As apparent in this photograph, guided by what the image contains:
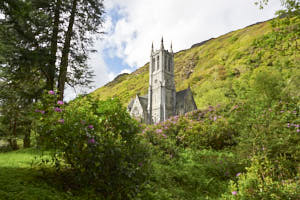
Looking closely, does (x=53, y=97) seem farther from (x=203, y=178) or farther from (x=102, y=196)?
(x=203, y=178)

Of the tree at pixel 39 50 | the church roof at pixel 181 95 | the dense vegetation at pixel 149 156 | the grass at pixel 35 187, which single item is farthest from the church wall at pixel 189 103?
the grass at pixel 35 187

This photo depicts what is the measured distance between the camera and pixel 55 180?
3.32m

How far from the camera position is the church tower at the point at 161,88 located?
37750mm

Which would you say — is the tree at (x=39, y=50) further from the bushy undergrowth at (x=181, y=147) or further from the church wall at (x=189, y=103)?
the church wall at (x=189, y=103)

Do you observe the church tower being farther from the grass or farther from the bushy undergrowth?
the grass

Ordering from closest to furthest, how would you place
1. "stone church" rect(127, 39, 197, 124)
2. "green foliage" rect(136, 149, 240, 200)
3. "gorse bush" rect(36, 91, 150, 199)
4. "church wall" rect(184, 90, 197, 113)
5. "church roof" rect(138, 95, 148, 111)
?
"gorse bush" rect(36, 91, 150, 199) < "green foliage" rect(136, 149, 240, 200) < "church wall" rect(184, 90, 197, 113) < "stone church" rect(127, 39, 197, 124) < "church roof" rect(138, 95, 148, 111)

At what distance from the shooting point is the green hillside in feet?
23.0

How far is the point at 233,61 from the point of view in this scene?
165ft

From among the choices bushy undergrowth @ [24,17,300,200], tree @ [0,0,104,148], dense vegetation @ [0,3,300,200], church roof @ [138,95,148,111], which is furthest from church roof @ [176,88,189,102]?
tree @ [0,0,104,148]

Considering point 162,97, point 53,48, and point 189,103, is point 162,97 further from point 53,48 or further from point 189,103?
point 53,48

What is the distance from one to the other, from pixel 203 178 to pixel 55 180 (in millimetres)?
4570

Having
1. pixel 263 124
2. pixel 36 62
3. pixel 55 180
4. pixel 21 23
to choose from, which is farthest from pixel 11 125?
pixel 263 124

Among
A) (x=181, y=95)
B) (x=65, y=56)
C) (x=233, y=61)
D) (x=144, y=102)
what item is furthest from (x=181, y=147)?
(x=233, y=61)

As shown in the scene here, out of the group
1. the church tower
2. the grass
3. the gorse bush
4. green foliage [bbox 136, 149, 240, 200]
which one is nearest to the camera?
the grass
